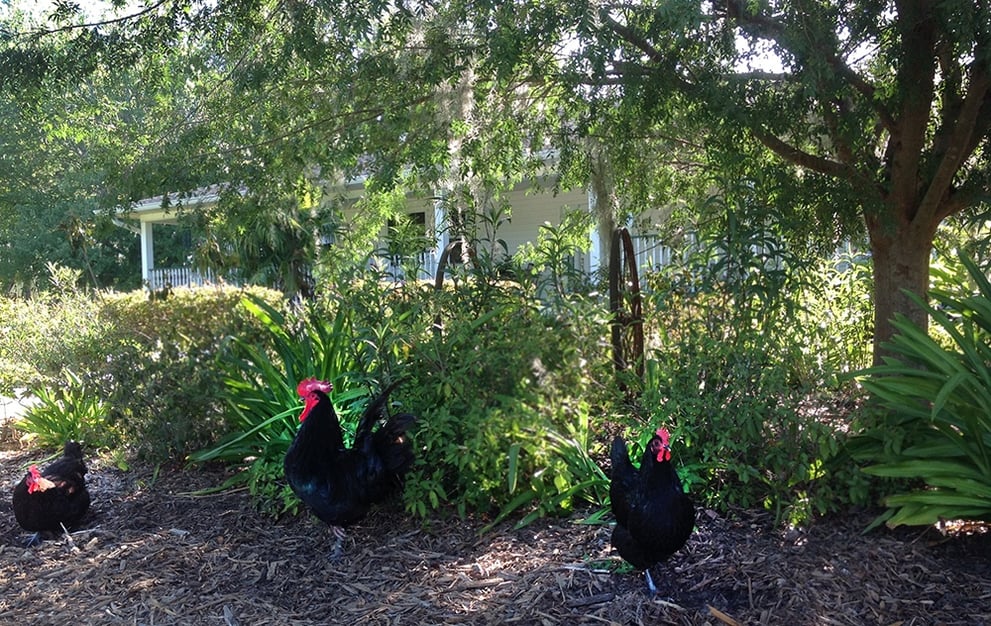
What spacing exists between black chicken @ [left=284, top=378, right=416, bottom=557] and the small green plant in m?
3.00

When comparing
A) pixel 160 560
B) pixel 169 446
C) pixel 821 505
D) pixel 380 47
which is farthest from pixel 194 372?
pixel 821 505

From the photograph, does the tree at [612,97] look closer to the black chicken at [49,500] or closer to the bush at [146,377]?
the bush at [146,377]

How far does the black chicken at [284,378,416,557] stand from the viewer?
3.99 metres

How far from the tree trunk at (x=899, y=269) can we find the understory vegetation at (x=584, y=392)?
0.50 m

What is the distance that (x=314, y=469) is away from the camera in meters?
4.01

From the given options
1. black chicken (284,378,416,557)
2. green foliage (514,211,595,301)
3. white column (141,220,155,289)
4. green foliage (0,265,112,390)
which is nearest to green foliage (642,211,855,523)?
green foliage (514,211,595,301)

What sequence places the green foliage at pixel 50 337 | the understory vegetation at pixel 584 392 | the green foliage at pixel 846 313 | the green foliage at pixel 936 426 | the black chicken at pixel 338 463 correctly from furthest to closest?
1. the green foliage at pixel 50 337
2. the green foliage at pixel 846 313
3. the black chicken at pixel 338 463
4. the understory vegetation at pixel 584 392
5. the green foliage at pixel 936 426

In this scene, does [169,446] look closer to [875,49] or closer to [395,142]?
[395,142]

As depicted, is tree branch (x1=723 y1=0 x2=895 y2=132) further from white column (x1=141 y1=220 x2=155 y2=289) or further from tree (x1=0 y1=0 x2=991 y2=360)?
white column (x1=141 y1=220 x2=155 y2=289)

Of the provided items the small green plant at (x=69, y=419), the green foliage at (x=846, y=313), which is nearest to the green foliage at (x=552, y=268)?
the green foliage at (x=846, y=313)

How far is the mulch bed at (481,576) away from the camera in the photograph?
327cm

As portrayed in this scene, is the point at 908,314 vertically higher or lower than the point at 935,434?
higher

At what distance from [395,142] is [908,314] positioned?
373 centimetres

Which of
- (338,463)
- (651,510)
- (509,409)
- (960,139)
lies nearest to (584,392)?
(509,409)
